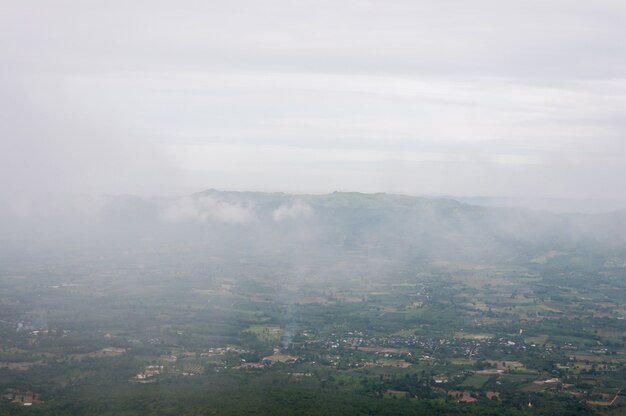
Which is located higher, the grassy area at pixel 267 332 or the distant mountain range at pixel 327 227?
the distant mountain range at pixel 327 227

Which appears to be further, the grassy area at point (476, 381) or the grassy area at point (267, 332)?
the grassy area at point (267, 332)

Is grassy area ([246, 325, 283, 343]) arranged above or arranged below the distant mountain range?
below

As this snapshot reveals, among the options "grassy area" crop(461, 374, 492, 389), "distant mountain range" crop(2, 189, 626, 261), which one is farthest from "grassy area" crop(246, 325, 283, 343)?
"distant mountain range" crop(2, 189, 626, 261)

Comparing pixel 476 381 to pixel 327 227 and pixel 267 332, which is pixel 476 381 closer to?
pixel 267 332

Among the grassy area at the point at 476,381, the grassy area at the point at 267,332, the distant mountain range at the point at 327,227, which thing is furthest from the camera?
the distant mountain range at the point at 327,227

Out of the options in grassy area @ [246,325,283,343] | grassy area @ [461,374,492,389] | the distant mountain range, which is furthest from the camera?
the distant mountain range

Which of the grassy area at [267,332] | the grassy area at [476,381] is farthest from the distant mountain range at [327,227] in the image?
the grassy area at [476,381]

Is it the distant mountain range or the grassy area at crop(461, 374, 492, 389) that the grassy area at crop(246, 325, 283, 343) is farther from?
the distant mountain range

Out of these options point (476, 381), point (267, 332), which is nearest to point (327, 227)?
point (267, 332)

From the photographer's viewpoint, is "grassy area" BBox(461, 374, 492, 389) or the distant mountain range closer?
"grassy area" BBox(461, 374, 492, 389)

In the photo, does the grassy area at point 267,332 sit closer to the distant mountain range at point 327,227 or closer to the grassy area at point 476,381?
the grassy area at point 476,381

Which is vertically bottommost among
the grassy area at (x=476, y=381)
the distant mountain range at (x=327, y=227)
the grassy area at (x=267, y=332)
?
the grassy area at (x=476, y=381)
